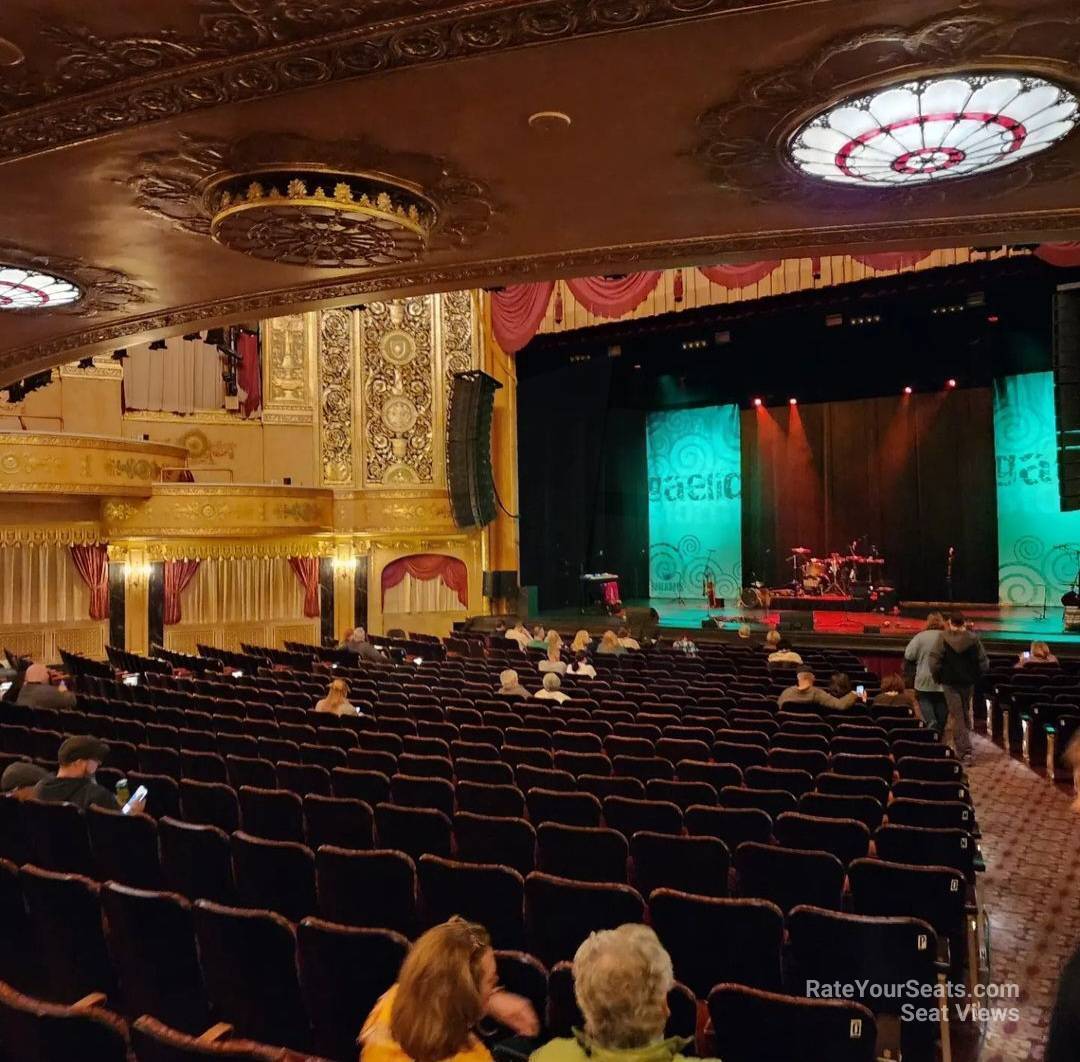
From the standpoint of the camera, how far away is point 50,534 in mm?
15953

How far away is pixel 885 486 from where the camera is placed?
22516mm

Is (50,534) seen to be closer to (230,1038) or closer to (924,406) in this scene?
(230,1038)

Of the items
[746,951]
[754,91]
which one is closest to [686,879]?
[746,951]

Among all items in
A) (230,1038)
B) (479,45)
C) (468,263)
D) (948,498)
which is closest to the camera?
(230,1038)

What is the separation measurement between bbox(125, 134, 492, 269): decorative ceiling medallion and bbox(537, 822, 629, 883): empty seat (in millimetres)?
3467

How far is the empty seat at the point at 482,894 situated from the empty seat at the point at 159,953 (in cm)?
92

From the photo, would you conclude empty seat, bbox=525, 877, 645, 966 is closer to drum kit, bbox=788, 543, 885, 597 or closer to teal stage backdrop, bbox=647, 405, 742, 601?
drum kit, bbox=788, 543, 885, 597

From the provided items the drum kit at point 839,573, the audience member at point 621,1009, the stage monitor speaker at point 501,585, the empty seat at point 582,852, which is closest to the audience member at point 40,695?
the empty seat at point 582,852

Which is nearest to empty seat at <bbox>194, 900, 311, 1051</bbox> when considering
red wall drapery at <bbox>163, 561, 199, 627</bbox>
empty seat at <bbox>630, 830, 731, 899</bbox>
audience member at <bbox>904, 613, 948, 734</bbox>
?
empty seat at <bbox>630, 830, 731, 899</bbox>

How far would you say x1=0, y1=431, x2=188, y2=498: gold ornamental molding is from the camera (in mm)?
13344

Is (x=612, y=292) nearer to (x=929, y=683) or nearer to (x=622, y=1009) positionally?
(x=929, y=683)

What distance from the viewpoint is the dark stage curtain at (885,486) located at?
21266mm

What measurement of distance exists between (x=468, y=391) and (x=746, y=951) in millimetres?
17157

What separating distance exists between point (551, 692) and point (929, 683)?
3.92 m
